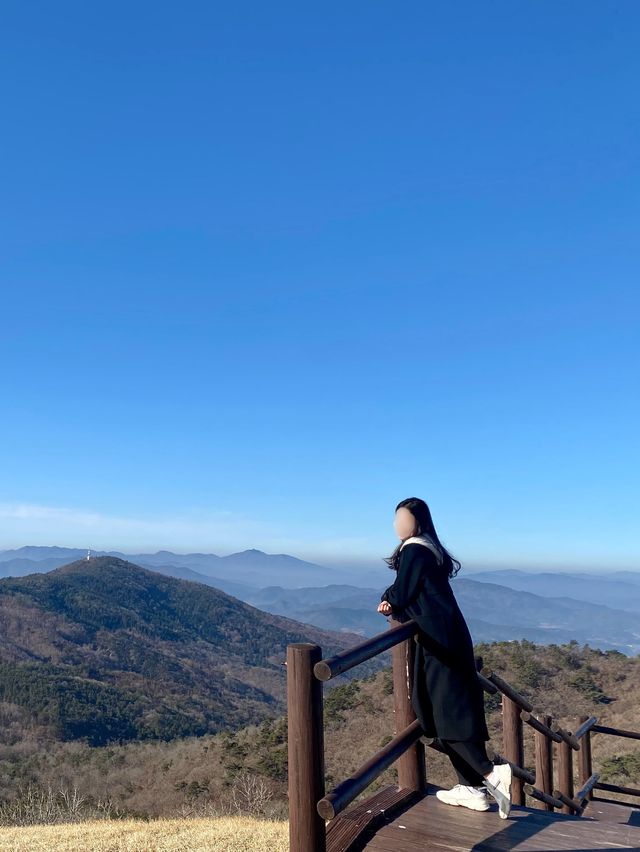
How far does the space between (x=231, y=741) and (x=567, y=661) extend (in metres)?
14.6

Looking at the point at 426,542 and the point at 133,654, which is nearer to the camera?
the point at 426,542

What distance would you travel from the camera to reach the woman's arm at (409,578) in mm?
3730

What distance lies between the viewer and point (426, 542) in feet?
12.5

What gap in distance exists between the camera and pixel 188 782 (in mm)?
22578

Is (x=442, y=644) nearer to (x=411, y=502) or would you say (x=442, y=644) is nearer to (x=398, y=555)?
(x=398, y=555)

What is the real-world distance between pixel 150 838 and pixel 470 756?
501 centimetres

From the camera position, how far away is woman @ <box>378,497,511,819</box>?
12.2 feet

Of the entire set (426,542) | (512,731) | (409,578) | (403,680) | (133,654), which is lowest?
(133,654)

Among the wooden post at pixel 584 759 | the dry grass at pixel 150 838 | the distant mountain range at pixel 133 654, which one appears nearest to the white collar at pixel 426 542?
the distant mountain range at pixel 133 654

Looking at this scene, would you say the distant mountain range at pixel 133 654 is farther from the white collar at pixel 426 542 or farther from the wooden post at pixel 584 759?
the wooden post at pixel 584 759

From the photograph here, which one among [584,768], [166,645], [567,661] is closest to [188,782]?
[567,661]

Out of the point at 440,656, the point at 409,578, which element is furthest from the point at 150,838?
the point at 409,578

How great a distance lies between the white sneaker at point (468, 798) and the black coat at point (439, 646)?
0.39m

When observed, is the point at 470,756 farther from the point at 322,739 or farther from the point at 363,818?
the point at 322,739
